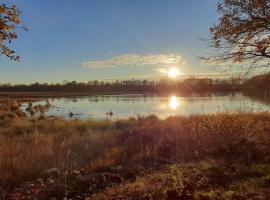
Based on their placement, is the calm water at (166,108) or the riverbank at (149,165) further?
the calm water at (166,108)

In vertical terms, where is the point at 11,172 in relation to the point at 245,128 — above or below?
below

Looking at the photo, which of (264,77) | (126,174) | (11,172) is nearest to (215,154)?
(126,174)

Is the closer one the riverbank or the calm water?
the riverbank

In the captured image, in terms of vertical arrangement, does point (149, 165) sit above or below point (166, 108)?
above

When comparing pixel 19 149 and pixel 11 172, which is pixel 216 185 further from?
pixel 19 149

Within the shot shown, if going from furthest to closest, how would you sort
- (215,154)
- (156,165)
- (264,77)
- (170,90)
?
(170,90) → (264,77) → (215,154) → (156,165)

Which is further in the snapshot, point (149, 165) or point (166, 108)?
point (166, 108)

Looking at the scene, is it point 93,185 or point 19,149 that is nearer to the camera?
point 93,185

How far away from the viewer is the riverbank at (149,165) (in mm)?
6133

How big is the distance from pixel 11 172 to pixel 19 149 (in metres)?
2.18

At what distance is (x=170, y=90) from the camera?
96.1 m

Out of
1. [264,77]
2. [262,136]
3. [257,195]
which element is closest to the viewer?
[257,195]

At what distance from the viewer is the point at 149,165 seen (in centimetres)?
875

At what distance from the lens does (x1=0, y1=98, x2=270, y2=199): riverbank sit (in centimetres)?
613
